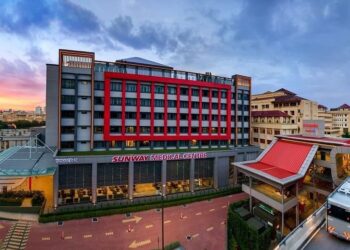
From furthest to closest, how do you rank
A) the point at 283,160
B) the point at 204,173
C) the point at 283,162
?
1. the point at 204,173
2. the point at 283,160
3. the point at 283,162

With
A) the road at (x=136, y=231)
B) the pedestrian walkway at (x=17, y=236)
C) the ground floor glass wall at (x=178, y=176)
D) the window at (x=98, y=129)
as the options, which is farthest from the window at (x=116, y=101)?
the pedestrian walkway at (x=17, y=236)

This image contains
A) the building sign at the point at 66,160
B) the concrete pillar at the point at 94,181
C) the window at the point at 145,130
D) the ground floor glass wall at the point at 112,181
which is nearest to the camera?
the building sign at the point at 66,160

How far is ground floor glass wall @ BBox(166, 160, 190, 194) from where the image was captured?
174 ft

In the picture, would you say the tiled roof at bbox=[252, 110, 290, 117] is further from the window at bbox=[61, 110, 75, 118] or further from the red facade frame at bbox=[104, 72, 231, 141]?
the window at bbox=[61, 110, 75, 118]

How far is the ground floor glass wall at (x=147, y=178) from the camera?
50.7 m

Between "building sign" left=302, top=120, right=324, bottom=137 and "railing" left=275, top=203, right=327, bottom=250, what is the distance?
92.7 ft

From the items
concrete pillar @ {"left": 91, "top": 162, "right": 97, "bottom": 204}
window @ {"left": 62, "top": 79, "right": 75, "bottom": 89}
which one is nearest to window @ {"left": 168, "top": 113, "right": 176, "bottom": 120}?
concrete pillar @ {"left": 91, "top": 162, "right": 97, "bottom": 204}

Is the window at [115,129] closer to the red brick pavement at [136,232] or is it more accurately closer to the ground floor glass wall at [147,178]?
the ground floor glass wall at [147,178]

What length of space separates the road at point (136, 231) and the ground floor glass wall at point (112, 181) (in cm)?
788

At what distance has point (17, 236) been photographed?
110 ft

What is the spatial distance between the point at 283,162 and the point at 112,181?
3353cm

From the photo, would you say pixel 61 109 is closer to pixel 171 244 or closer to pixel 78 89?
pixel 78 89

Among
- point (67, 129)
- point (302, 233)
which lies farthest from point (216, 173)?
point (302, 233)

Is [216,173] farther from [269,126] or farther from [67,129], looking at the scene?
[67,129]
